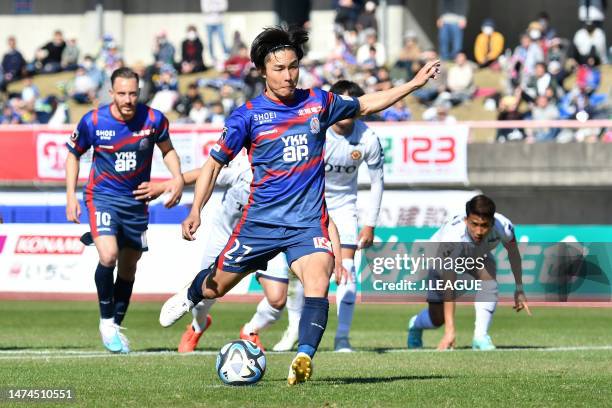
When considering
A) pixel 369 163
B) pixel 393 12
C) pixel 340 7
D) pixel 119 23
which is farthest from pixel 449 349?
pixel 119 23

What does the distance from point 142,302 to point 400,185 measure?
5051mm

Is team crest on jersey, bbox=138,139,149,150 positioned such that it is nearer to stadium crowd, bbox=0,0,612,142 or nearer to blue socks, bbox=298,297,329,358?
blue socks, bbox=298,297,329,358

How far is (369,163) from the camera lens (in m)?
13.5

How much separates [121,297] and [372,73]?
15.9 m

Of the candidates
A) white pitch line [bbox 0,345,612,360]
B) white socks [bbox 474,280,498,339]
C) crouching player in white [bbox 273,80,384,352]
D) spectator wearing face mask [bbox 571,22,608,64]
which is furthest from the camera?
spectator wearing face mask [bbox 571,22,608,64]

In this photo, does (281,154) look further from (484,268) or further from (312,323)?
(484,268)

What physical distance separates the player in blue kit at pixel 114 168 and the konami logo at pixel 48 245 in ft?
25.2

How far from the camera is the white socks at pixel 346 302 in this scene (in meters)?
13.4

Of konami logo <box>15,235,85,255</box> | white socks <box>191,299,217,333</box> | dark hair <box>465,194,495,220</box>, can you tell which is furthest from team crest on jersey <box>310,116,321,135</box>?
konami logo <box>15,235,85,255</box>

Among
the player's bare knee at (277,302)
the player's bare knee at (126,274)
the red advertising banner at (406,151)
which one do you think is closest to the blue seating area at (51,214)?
the red advertising banner at (406,151)

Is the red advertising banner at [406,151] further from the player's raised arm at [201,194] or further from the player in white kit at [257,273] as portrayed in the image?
the player's raised arm at [201,194]

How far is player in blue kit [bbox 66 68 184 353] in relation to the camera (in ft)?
42.4

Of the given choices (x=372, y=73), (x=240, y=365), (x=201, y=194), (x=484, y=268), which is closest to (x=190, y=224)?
(x=201, y=194)

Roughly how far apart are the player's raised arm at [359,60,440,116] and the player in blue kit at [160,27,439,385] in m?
0.01
